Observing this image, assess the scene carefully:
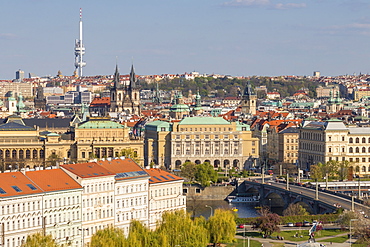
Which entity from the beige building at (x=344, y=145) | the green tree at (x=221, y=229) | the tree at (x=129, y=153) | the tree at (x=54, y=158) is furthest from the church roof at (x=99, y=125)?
the green tree at (x=221, y=229)

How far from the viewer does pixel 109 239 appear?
56875 mm

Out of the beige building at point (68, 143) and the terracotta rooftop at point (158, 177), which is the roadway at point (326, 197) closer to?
the terracotta rooftop at point (158, 177)

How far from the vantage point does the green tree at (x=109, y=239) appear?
56.4 m

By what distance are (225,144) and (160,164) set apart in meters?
8.16

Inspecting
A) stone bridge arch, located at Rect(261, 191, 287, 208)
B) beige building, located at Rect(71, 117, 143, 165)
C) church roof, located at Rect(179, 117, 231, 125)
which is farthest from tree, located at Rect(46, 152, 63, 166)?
stone bridge arch, located at Rect(261, 191, 287, 208)

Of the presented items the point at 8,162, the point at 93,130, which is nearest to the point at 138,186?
the point at 8,162

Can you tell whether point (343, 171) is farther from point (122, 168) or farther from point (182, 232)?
point (182, 232)

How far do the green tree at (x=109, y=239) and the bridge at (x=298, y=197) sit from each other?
21942 mm

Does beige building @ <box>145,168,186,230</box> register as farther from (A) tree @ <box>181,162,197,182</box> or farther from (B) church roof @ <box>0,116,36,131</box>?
(B) church roof @ <box>0,116,36,131</box>

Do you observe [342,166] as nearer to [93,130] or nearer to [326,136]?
[326,136]

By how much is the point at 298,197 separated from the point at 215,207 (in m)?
10.3

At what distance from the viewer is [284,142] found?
131 m

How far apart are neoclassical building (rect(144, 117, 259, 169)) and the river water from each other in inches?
942

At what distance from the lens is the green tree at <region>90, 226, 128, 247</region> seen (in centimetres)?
5638
